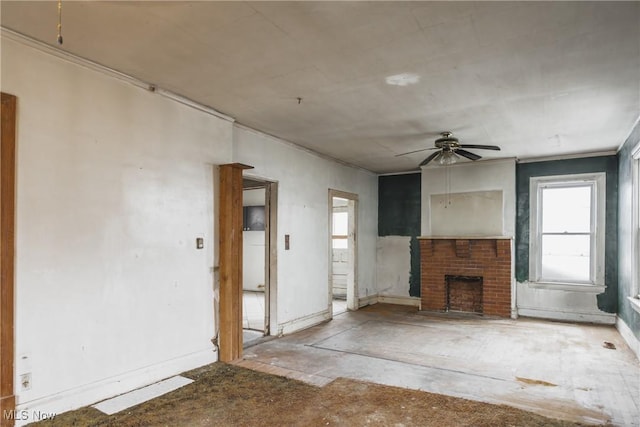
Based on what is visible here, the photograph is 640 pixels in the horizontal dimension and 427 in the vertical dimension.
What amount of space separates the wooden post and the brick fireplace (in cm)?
419

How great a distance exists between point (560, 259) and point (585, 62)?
439 cm

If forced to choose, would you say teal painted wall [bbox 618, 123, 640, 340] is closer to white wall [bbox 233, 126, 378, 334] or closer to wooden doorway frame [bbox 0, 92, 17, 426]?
white wall [bbox 233, 126, 378, 334]

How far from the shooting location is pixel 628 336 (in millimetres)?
4961

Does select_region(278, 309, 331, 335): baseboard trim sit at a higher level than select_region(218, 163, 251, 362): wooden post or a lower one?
lower

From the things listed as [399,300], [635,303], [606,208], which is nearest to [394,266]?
[399,300]

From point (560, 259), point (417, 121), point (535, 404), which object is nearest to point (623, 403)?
point (535, 404)

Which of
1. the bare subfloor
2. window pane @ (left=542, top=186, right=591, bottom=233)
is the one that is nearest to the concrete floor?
the bare subfloor

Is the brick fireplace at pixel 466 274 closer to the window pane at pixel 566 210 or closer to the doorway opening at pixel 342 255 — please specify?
the window pane at pixel 566 210

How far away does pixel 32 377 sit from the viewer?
2.70 metres

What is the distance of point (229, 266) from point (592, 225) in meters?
5.64

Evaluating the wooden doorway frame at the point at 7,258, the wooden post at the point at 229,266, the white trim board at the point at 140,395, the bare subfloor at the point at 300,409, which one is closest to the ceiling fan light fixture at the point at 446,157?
the wooden post at the point at 229,266

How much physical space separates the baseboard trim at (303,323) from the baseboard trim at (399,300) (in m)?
1.99

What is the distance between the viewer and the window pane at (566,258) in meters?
6.28

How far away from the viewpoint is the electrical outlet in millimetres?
2648
